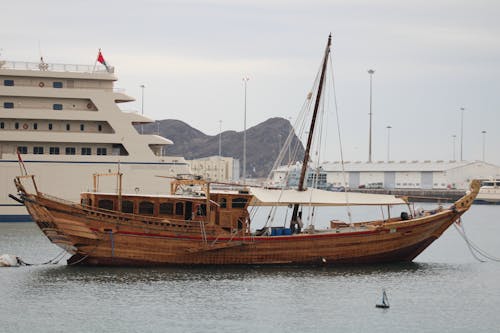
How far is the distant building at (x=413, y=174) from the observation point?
5679 inches

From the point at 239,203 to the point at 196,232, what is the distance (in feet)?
6.79

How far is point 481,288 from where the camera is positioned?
33.7 m

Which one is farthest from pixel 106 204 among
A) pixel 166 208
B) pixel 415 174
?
pixel 415 174

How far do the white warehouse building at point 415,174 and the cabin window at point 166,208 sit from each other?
360 feet

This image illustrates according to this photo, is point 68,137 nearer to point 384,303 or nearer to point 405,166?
point 384,303

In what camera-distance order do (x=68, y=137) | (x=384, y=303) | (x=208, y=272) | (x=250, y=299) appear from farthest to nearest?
1. (x=68, y=137)
2. (x=208, y=272)
3. (x=250, y=299)
4. (x=384, y=303)

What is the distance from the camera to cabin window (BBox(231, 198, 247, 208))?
36.7 metres

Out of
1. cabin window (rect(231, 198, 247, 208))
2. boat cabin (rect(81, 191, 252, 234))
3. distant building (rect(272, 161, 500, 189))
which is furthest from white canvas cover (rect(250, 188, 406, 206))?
distant building (rect(272, 161, 500, 189))

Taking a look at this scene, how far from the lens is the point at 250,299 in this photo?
30.3 meters

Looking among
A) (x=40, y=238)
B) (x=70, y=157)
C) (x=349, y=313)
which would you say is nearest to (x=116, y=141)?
(x=70, y=157)

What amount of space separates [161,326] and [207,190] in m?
10.2

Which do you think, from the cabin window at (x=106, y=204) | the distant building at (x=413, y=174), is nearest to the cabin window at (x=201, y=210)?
the cabin window at (x=106, y=204)

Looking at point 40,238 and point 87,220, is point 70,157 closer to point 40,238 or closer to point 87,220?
point 40,238

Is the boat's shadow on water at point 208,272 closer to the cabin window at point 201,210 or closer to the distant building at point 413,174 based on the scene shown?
the cabin window at point 201,210
